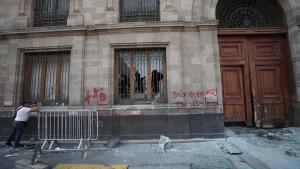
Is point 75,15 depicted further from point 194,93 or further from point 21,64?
point 194,93

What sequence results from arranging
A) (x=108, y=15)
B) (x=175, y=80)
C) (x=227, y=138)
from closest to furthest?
1. (x=227, y=138)
2. (x=175, y=80)
3. (x=108, y=15)

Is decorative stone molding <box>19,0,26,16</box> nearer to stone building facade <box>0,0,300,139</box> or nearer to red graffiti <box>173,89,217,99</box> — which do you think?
stone building facade <box>0,0,300,139</box>

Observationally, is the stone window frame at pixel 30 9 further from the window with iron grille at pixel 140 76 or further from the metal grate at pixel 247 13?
the metal grate at pixel 247 13

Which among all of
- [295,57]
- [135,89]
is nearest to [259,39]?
[295,57]

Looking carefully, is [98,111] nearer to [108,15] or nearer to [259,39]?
[108,15]

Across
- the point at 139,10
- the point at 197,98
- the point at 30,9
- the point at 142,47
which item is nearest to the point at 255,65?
the point at 197,98

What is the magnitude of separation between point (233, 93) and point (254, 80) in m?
0.96

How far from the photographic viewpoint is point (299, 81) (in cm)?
839

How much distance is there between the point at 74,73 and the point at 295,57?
8.24m

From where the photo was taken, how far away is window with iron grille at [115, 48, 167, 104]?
8.45m

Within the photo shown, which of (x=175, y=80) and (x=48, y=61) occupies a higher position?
(x=48, y=61)

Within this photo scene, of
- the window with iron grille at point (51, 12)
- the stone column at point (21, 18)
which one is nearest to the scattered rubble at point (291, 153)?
the window with iron grille at point (51, 12)

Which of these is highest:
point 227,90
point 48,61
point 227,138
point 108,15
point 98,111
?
point 108,15

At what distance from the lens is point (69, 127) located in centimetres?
759
